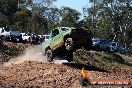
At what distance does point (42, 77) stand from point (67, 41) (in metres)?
4.44

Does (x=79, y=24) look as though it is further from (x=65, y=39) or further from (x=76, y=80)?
(x=76, y=80)

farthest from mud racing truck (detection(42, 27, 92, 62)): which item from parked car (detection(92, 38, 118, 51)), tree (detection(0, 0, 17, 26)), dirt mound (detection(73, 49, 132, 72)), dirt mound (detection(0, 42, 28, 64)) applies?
tree (detection(0, 0, 17, 26))

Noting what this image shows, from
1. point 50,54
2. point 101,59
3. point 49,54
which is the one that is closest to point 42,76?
point 50,54

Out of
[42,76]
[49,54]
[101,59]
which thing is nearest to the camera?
[42,76]

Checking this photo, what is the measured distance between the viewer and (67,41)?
2170cm

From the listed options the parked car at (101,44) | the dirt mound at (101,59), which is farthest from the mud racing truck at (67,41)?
the parked car at (101,44)

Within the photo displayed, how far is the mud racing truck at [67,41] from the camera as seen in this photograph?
21438mm

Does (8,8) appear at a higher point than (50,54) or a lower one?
higher

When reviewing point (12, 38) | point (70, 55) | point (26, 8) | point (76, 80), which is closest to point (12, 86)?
point (76, 80)

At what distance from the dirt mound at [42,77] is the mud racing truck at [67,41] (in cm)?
209

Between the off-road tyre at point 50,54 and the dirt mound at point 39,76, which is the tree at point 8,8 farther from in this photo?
the dirt mound at point 39,76

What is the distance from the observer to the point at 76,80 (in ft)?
55.1

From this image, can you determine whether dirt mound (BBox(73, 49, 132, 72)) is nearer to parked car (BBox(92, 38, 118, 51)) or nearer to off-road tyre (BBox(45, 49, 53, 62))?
parked car (BBox(92, 38, 118, 51))

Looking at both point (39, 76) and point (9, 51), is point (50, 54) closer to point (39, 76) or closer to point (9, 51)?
point (39, 76)
